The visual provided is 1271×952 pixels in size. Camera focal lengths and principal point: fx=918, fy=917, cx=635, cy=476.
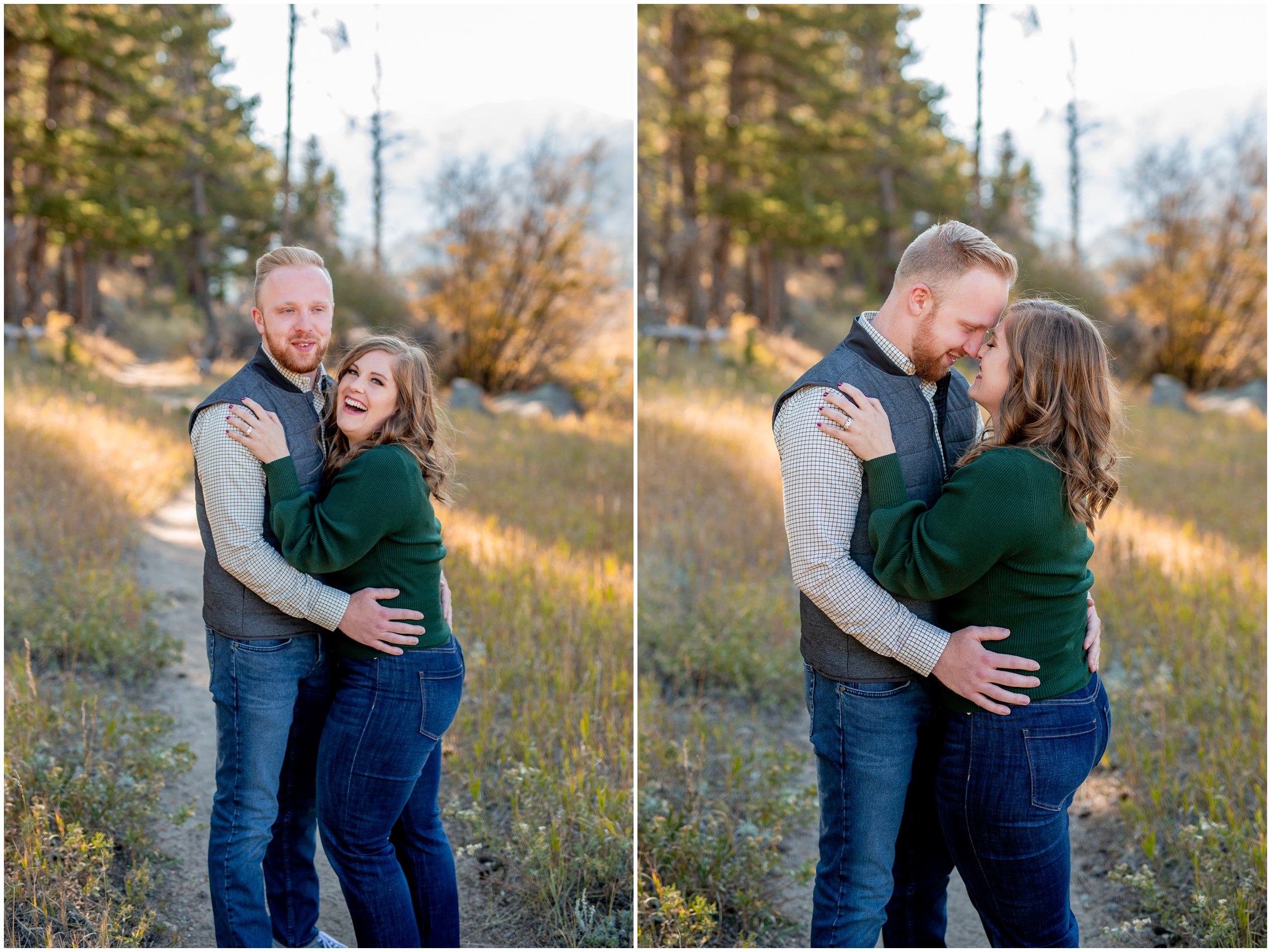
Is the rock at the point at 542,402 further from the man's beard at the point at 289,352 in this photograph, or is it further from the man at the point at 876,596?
the man at the point at 876,596

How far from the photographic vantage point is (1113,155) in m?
62.7

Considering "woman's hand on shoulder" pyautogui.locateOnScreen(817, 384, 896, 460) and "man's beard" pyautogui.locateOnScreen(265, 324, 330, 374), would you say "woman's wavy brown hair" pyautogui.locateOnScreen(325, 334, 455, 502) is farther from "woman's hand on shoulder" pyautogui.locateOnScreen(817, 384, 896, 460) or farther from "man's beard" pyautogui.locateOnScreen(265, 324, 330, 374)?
"woman's hand on shoulder" pyautogui.locateOnScreen(817, 384, 896, 460)

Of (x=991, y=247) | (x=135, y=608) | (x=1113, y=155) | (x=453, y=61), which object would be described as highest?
(x=1113, y=155)

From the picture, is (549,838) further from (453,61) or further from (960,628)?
(453,61)

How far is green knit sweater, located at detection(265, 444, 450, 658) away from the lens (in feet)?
6.70

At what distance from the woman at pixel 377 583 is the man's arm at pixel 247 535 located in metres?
0.04

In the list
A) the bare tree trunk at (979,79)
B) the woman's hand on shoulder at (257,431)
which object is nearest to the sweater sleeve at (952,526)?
the woman's hand on shoulder at (257,431)

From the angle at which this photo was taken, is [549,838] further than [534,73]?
No

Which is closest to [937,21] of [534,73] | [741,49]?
[741,49]

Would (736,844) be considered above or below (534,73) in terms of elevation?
below

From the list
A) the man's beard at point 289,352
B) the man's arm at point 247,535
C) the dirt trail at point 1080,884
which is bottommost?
the dirt trail at point 1080,884

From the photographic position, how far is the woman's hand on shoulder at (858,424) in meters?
1.92

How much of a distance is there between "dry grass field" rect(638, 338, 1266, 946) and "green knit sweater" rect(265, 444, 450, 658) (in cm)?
124

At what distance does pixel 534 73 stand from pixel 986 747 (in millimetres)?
7297
